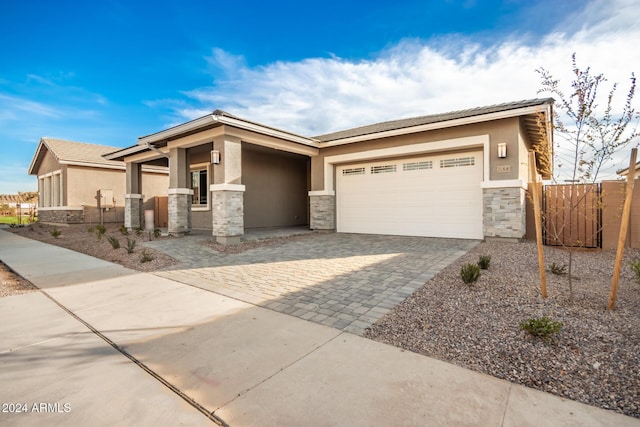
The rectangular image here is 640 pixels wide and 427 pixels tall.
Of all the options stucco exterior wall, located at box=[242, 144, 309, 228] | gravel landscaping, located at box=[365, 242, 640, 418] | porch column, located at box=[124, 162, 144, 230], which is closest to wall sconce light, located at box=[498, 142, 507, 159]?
gravel landscaping, located at box=[365, 242, 640, 418]

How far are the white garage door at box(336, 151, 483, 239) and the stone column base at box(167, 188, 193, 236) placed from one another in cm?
591

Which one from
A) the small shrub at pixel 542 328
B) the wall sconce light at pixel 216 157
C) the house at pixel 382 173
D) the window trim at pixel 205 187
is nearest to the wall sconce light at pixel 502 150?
the house at pixel 382 173

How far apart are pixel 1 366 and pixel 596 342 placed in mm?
5371

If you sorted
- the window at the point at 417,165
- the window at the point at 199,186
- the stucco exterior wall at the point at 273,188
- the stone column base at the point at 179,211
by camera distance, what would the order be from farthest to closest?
the stucco exterior wall at the point at 273,188
the window at the point at 199,186
the stone column base at the point at 179,211
the window at the point at 417,165

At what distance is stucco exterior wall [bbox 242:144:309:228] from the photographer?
529 inches

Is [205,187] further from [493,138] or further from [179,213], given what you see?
[493,138]

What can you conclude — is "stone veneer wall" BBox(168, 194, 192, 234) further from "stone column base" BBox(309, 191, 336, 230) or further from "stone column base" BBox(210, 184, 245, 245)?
"stone column base" BBox(309, 191, 336, 230)

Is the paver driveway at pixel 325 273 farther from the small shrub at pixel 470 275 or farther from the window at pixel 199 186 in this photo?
the window at pixel 199 186

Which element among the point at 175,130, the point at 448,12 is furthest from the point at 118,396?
the point at 448,12

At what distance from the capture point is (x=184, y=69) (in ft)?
40.5

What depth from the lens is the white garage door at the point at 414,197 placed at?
9562mm

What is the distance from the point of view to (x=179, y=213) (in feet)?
37.0

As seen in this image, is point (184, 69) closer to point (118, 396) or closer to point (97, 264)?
point (97, 264)

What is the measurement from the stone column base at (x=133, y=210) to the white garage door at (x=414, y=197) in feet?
31.9
